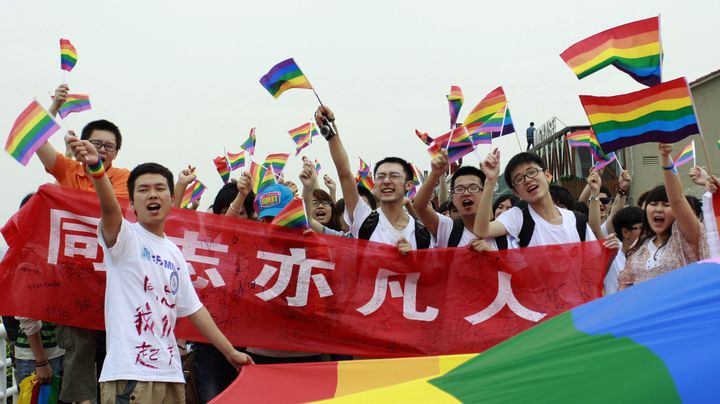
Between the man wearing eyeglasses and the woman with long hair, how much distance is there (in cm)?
348

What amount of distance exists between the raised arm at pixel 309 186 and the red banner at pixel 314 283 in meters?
0.50

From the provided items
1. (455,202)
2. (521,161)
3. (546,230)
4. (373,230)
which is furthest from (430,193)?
(546,230)

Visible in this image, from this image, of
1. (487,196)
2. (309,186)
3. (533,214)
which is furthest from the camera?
(309,186)

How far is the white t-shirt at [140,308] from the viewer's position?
3500mm

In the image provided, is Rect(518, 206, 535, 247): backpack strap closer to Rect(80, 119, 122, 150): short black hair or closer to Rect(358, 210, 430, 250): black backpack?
Rect(358, 210, 430, 250): black backpack

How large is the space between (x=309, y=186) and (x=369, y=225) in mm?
635

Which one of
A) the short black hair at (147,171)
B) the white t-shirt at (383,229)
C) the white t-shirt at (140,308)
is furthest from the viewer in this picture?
the white t-shirt at (383,229)

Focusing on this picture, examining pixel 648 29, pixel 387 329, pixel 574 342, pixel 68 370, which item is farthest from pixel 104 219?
pixel 648 29

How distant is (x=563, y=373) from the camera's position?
1760 mm

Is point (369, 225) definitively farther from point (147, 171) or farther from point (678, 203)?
point (678, 203)

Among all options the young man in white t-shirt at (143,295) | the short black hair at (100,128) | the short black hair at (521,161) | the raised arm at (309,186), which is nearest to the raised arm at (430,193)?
the short black hair at (521,161)

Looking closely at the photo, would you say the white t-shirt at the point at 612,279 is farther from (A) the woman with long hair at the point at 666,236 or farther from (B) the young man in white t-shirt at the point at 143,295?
(B) the young man in white t-shirt at the point at 143,295

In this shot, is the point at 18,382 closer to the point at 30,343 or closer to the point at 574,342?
the point at 30,343

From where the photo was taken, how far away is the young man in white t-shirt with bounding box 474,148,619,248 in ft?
15.5
